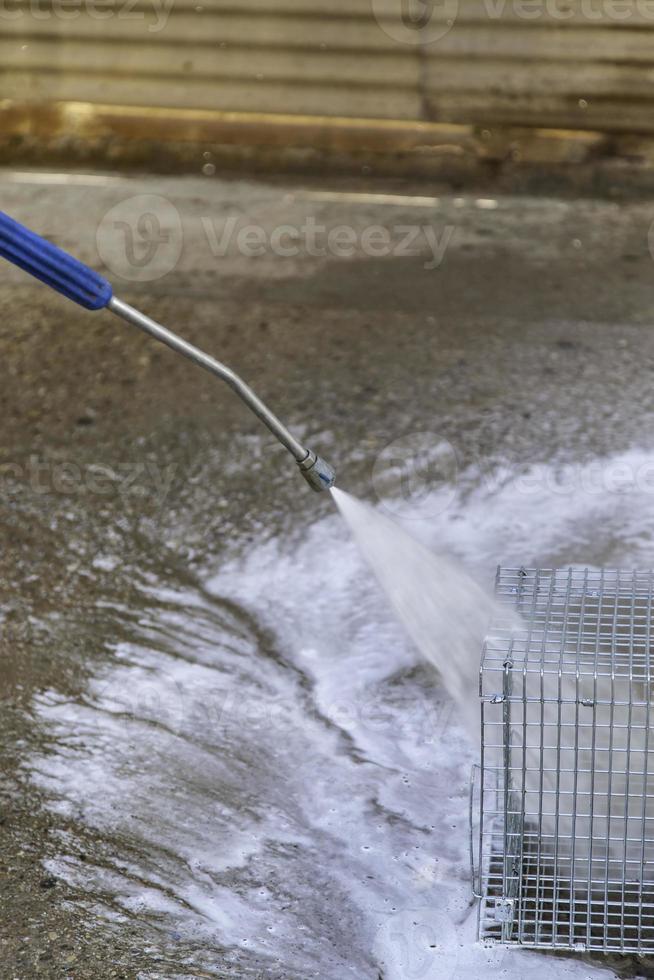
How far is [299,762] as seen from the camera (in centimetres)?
321

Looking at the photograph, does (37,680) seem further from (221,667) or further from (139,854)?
(139,854)

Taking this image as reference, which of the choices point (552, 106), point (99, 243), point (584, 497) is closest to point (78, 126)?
point (99, 243)

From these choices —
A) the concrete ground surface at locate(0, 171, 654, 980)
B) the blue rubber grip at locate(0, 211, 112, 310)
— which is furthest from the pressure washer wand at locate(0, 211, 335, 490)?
the concrete ground surface at locate(0, 171, 654, 980)

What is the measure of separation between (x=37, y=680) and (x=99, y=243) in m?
3.18

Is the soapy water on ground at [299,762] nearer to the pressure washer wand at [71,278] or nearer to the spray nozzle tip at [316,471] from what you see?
the spray nozzle tip at [316,471]

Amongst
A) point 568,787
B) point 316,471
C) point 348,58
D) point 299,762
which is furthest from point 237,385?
point 348,58

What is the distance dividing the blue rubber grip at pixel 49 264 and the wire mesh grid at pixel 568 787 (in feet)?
3.42

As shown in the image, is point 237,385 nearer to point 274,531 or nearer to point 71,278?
point 71,278

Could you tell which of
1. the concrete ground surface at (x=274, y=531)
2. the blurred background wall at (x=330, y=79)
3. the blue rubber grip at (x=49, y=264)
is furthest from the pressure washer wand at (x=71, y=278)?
the blurred background wall at (x=330, y=79)

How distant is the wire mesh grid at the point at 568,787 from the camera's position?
2.53m

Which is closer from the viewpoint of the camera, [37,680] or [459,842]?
[459,842]

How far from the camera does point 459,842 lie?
9.66ft

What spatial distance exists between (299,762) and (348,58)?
4.57 m

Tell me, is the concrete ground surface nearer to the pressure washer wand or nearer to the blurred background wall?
the blurred background wall
